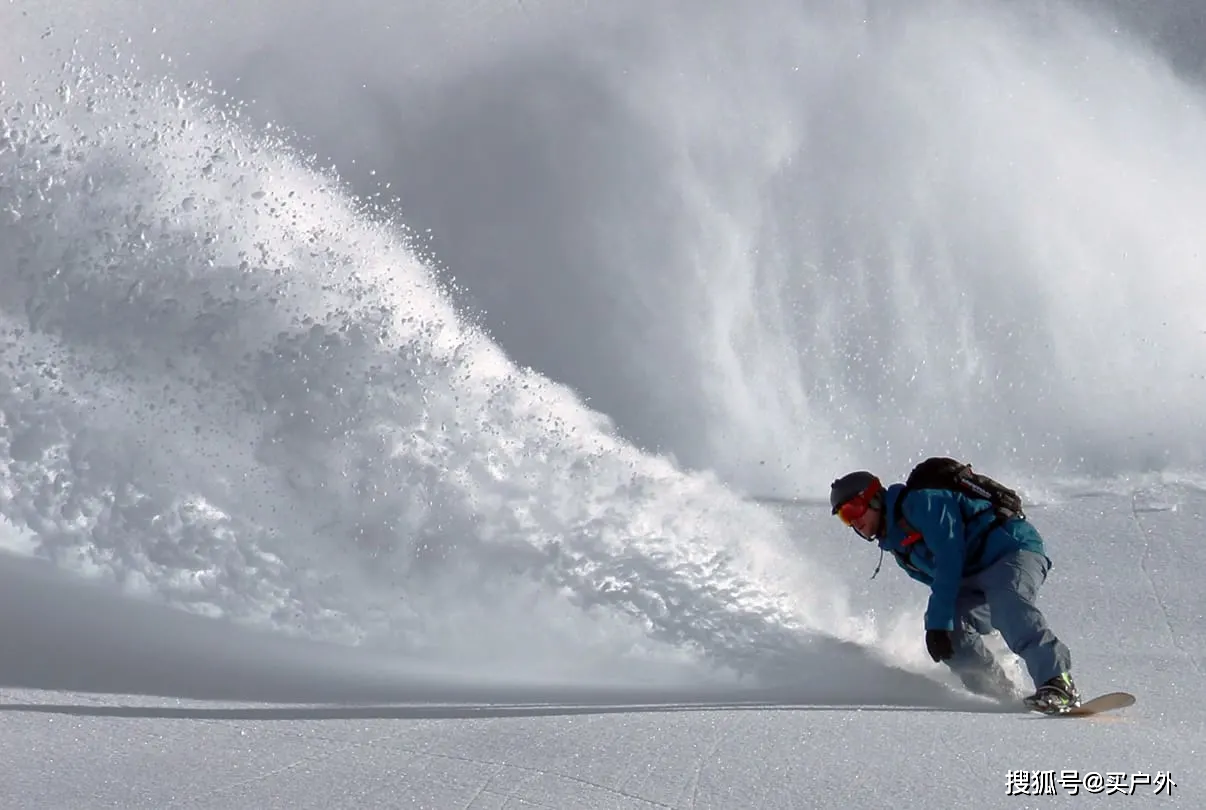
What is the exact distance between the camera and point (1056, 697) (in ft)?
14.2

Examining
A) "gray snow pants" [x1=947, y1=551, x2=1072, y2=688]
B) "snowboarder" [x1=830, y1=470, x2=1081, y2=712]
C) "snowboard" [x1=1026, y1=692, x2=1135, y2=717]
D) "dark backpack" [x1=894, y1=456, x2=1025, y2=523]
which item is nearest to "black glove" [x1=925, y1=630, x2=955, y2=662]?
"snowboarder" [x1=830, y1=470, x2=1081, y2=712]

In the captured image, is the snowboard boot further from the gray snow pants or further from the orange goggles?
the orange goggles

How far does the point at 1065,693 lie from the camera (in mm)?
4340

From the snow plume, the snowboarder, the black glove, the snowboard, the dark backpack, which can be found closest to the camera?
the snowboard

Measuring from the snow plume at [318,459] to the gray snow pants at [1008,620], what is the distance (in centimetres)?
64

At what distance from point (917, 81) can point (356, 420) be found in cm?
709

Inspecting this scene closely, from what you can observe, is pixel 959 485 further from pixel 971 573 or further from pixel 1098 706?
pixel 1098 706

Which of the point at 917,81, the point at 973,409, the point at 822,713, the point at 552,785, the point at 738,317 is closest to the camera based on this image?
the point at 552,785

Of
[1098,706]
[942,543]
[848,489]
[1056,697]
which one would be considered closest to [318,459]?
[848,489]

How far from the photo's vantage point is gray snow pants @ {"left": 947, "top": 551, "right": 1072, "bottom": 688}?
14.5ft

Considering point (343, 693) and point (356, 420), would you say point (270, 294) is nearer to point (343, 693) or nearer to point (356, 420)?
point (356, 420)

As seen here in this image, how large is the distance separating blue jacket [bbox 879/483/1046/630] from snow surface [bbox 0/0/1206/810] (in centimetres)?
39

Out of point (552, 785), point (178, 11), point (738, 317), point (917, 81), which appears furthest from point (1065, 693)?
point (178, 11)

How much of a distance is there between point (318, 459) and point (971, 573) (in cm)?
268
